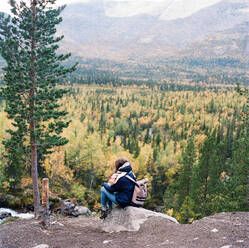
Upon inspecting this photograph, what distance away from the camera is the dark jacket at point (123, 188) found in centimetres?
1011

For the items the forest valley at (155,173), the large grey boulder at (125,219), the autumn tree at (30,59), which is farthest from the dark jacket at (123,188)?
the forest valley at (155,173)

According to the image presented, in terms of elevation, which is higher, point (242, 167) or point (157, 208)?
point (242, 167)

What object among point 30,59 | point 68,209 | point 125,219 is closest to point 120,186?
point 125,219

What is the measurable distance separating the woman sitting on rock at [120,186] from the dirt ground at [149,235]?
1.26 meters

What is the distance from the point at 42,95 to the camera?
18906 millimetres

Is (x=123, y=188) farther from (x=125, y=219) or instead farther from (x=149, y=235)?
(x=149, y=235)

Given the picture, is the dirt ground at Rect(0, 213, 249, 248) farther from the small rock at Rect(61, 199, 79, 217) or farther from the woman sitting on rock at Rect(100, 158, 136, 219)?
the small rock at Rect(61, 199, 79, 217)

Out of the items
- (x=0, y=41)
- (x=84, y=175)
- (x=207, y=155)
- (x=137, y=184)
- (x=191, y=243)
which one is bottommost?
(x=84, y=175)

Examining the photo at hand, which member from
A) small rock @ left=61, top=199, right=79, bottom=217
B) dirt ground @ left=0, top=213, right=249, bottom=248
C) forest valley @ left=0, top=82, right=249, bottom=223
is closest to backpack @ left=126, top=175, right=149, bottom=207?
dirt ground @ left=0, top=213, right=249, bottom=248

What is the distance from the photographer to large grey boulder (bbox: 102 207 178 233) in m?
10.8

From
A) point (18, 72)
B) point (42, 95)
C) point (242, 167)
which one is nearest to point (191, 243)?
point (42, 95)

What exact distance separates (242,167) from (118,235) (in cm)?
1707

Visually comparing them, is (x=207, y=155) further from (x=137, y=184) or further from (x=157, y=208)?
(x=137, y=184)

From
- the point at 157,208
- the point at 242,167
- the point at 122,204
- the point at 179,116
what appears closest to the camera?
the point at 122,204
